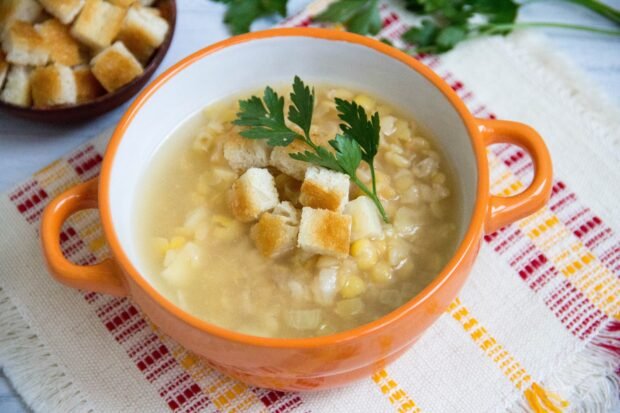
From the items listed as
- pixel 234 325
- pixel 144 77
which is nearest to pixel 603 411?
pixel 234 325

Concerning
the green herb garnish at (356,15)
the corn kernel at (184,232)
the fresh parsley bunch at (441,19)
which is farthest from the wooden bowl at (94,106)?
the corn kernel at (184,232)

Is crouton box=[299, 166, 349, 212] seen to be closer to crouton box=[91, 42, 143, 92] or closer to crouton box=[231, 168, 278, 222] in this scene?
crouton box=[231, 168, 278, 222]

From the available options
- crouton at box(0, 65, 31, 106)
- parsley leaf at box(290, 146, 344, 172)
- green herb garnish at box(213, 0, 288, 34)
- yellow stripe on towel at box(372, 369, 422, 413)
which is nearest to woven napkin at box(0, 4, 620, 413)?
yellow stripe on towel at box(372, 369, 422, 413)

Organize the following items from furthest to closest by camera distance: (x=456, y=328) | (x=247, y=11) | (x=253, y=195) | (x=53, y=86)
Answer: (x=247, y=11), (x=53, y=86), (x=456, y=328), (x=253, y=195)

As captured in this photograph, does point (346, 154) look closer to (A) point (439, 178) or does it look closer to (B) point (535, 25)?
(A) point (439, 178)

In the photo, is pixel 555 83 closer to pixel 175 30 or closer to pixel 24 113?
pixel 175 30

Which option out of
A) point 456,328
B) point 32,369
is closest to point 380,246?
point 456,328
